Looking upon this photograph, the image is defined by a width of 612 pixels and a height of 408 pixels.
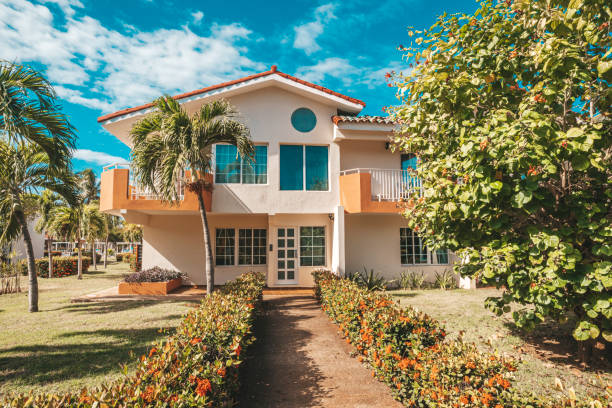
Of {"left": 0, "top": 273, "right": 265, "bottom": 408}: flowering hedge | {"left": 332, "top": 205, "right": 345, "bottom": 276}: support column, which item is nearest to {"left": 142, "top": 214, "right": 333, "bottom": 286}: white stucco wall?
{"left": 332, "top": 205, "right": 345, "bottom": 276}: support column

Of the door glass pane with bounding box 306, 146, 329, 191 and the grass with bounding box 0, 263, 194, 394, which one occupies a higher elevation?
the door glass pane with bounding box 306, 146, 329, 191

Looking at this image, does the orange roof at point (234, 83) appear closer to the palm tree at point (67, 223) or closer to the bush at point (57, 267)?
the palm tree at point (67, 223)

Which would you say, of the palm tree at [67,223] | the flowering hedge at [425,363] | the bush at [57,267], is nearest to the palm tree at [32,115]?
the flowering hedge at [425,363]

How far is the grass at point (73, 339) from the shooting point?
5.26 m

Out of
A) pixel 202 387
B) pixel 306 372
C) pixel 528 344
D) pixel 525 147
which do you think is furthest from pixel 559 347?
pixel 202 387

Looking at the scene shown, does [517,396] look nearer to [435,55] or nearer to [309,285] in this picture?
[435,55]

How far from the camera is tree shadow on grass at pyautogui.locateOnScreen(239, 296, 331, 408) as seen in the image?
4703 millimetres

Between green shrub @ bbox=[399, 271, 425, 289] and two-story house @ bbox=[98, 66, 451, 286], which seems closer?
two-story house @ bbox=[98, 66, 451, 286]

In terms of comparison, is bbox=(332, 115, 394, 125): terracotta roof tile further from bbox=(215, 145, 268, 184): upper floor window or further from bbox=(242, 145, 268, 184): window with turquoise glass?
bbox=(215, 145, 268, 184): upper floor window

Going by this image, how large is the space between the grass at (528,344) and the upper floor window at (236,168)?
740 centimetres

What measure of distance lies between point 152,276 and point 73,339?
18.8 feet

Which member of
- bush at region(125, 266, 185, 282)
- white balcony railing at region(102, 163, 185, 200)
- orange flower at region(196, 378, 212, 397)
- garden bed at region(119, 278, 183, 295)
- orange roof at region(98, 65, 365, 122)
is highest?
orange roof at region(98, 65, 365, 122)

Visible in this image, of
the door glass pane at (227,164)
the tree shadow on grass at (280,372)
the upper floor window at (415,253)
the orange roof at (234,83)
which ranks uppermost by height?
the orange roof at (234,83)

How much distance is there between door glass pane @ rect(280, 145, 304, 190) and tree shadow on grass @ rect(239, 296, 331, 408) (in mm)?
6420
